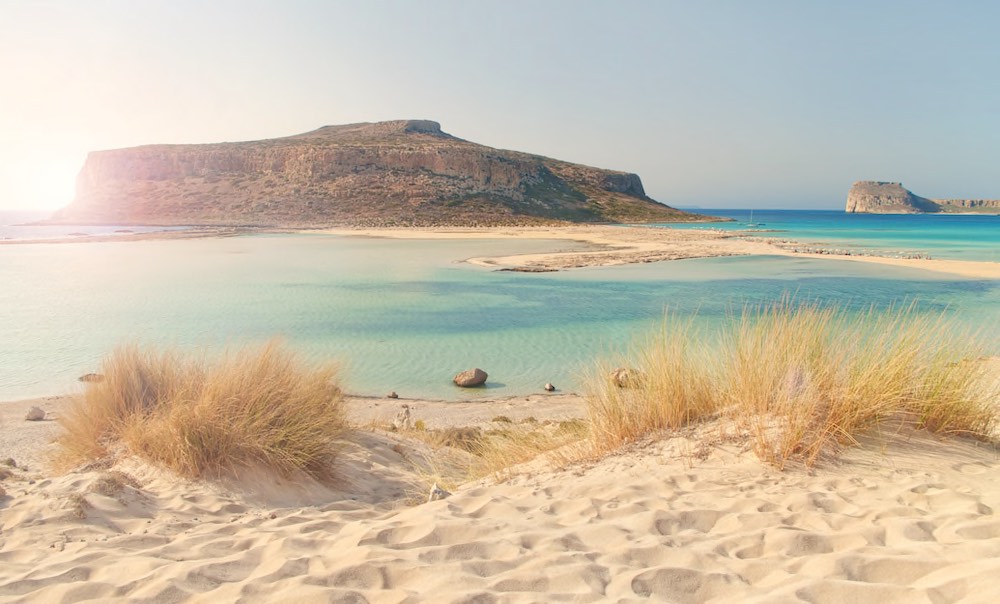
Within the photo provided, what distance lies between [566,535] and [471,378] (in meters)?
6.43

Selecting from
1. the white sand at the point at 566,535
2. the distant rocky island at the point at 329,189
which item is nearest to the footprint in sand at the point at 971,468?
the white sand at the point at 566,535

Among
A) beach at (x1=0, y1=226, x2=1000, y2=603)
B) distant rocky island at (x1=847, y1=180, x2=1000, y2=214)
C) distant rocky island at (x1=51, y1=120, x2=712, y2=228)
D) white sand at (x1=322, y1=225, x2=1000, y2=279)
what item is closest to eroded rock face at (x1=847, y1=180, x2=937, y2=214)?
distant rocky island at (x1=847, y1=180, x2=1000, y2=214)

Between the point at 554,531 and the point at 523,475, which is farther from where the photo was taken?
the point at 523,475

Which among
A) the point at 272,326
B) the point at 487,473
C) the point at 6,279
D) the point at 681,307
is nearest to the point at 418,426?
the point at 487,473

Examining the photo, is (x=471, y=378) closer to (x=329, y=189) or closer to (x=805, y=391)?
(x=805, y=391)

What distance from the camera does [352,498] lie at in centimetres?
489

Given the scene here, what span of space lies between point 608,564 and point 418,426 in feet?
16.2

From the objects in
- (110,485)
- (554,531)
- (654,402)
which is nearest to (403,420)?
(654,402)

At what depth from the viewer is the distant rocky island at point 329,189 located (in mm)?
56781

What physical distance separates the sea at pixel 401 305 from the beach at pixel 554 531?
168 centimetres

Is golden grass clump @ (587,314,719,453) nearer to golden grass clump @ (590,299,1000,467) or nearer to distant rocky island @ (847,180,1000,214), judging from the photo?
golden grass clump @ (590,299,1000,467)

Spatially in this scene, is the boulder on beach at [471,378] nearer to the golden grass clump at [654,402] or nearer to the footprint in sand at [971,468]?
the golden grass clump at [654,402]

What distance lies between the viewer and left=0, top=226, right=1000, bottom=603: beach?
2.66 m

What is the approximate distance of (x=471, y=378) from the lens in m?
9.60
